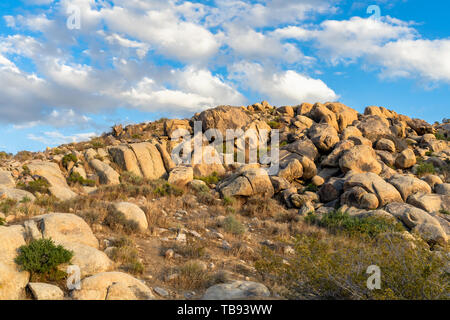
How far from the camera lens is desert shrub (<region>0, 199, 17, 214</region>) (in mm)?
10022

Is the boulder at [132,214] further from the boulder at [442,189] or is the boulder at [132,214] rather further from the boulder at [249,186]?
the boulder at [442,189]

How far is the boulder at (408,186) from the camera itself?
16.5m

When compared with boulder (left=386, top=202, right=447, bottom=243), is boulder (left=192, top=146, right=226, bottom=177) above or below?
above

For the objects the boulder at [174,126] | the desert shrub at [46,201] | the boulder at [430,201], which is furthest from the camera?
the boulder at [174,126]

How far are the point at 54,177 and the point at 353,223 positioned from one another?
576 inches

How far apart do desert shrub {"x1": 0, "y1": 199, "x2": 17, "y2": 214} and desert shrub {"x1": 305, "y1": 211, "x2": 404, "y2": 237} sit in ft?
38.3

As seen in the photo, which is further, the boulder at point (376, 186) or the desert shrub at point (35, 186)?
the boulder at point (376, 186)

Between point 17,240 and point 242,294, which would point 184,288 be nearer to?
point 242,294

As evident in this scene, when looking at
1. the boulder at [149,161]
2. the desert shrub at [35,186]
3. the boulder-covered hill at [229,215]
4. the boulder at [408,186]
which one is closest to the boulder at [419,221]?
the boulder-covered hill at [229,215]

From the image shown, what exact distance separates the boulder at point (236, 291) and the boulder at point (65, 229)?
3.96 meters

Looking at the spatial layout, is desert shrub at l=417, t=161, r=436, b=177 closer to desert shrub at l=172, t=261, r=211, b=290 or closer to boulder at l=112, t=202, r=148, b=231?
boulder at l=112, t=202, r=148, b=231

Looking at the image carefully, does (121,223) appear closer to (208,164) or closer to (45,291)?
(45,291)

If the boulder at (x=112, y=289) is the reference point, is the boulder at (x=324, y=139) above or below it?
above

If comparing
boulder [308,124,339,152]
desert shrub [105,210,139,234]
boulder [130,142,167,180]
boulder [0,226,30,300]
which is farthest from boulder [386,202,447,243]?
boulder [130,142,167,180]
